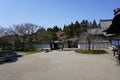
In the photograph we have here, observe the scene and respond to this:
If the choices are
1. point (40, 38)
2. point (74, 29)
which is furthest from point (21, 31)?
point (74, 29)

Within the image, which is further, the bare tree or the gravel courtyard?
the bare tree

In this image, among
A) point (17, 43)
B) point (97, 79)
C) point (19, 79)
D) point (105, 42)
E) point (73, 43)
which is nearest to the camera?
point (97, 79)

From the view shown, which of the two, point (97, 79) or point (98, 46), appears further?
point (98, 46)

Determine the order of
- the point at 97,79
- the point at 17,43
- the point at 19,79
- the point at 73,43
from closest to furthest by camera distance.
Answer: the point at 97,79
the point at 19,79
the point at 17,43
the point at 73,43

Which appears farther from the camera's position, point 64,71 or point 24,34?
point 24,34

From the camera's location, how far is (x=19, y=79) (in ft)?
29.5

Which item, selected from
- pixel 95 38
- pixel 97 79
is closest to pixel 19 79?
pixel 97 79

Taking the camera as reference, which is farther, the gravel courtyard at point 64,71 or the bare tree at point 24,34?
the bare tree at point 24,34

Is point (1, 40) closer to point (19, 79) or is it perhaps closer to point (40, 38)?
point (40, 38)

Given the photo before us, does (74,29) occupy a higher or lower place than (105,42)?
higher

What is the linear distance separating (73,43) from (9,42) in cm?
1524

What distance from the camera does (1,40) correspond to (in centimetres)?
4034

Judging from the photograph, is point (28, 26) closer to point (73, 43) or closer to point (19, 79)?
point (73, 43)

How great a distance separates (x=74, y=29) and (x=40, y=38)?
1793 cm
